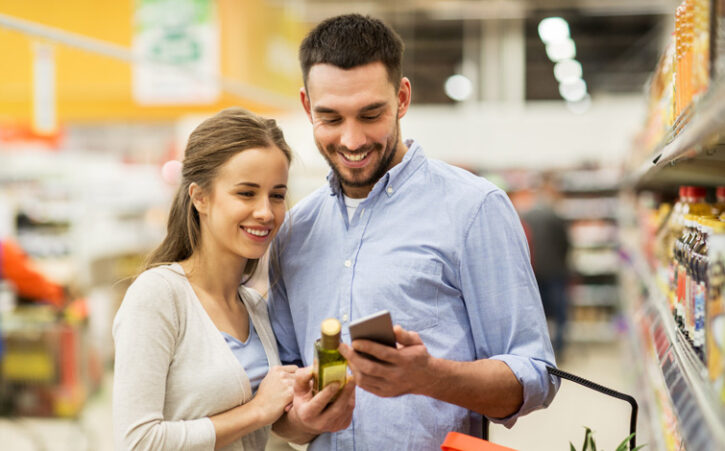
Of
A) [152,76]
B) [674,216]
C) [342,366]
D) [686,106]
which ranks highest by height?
[152,76]

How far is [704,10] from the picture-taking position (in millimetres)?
1384

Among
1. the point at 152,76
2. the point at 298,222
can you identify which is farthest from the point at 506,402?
the point at 152,76

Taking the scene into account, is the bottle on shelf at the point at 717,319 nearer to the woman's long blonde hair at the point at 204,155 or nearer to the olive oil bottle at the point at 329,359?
the olive oil bottle at the point at 329,359

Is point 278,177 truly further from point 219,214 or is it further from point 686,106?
point 686,106

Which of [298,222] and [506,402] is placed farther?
[298,222]

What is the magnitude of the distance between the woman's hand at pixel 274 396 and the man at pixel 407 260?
0.45 feet

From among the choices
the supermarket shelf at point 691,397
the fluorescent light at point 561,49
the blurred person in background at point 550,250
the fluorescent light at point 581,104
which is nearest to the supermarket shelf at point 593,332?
the blurred person in background at point 550,250

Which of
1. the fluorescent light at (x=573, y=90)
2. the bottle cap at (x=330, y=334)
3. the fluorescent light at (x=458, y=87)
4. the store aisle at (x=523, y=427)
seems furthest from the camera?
the fluorescent light at (x=458, y=87)

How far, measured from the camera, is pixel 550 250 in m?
9.06

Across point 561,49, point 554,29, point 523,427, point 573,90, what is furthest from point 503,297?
point 573,90

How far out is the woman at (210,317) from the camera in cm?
175

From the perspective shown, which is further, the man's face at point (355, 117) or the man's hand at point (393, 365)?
the man's face at point (355, 117)

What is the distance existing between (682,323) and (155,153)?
51.3ft

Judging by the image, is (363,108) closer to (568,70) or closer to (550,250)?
(550,250)
